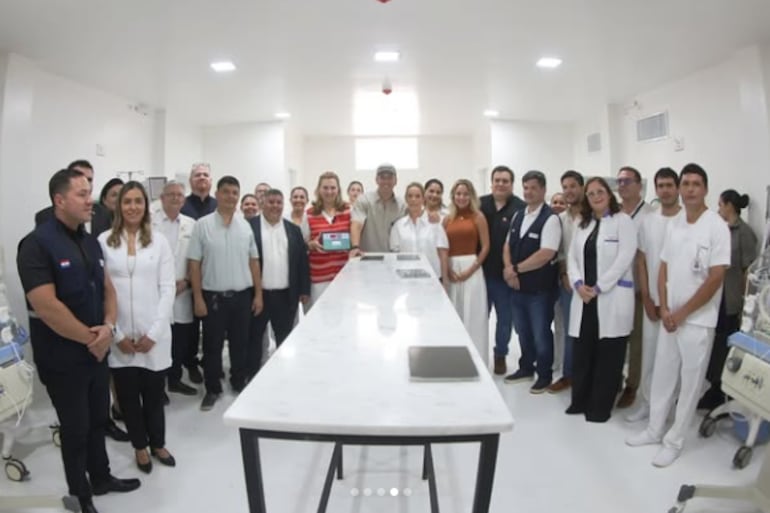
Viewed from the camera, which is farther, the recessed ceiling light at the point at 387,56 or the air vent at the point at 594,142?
the air vent at the point at 594,142

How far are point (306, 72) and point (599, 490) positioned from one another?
4.44 m

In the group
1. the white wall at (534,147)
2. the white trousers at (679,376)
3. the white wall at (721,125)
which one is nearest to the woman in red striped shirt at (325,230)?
the white trousers at (679,376)

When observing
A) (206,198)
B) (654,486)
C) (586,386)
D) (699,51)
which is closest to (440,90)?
(699,51)

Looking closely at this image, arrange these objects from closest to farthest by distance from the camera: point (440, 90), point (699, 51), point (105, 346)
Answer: point (105, 346) → point (699, 51) → point (440, 90)

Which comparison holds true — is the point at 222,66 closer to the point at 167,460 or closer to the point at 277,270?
the point at 277,270

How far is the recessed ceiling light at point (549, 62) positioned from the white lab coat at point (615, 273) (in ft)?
7.74

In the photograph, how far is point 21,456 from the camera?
8.32ft

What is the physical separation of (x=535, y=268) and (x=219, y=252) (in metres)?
2.20

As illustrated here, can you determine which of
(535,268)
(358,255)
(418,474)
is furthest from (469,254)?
(418,474)

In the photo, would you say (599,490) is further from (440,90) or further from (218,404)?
(440,90)

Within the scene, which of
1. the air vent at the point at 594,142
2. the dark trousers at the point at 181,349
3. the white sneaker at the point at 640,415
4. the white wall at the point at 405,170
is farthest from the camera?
the white wall at the point at 405,170

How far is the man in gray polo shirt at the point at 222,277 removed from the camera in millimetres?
2943

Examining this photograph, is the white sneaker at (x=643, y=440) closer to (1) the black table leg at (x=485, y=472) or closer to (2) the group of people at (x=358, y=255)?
(2) the group of people at (x=358, y=255)

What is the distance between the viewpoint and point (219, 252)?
2934mm
